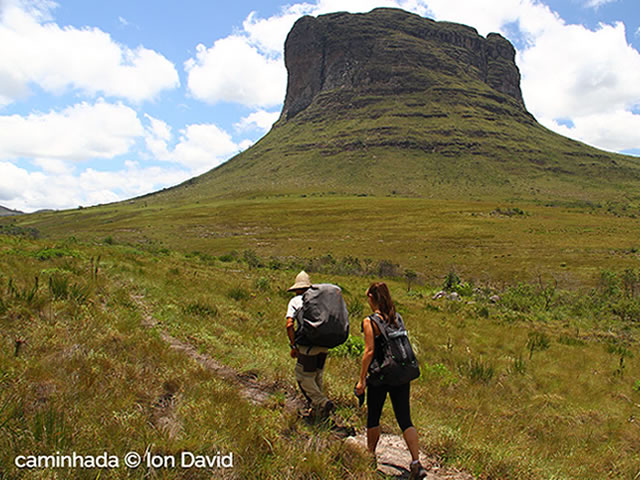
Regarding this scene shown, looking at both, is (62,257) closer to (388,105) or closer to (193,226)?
(193,226)

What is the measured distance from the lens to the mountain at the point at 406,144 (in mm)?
124188

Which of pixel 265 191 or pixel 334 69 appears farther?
pixel 334 69

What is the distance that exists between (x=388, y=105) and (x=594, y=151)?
298 ft

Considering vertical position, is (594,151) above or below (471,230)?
above

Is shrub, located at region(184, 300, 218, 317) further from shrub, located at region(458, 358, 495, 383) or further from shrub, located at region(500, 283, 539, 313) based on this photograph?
shrub, located at region(500, 283, 539, 313)

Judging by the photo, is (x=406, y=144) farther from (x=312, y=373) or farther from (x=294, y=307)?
(x=312, y=373)

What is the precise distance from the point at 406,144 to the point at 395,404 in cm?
15163

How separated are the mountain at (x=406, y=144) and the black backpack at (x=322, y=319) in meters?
113

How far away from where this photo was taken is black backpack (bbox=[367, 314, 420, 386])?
3.63m

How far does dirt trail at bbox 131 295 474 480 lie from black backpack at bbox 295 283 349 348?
1021mm

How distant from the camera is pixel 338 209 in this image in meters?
85.8

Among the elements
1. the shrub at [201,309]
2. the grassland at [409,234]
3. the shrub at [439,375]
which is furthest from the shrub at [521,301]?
the shrub at [201,309]

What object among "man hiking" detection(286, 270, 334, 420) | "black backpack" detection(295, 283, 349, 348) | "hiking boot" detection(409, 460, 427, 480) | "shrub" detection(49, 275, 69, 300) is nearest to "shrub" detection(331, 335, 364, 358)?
"man hiking" detection(286, 270, 334, 420)

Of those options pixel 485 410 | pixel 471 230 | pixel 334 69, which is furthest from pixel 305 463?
pixel 334 69
